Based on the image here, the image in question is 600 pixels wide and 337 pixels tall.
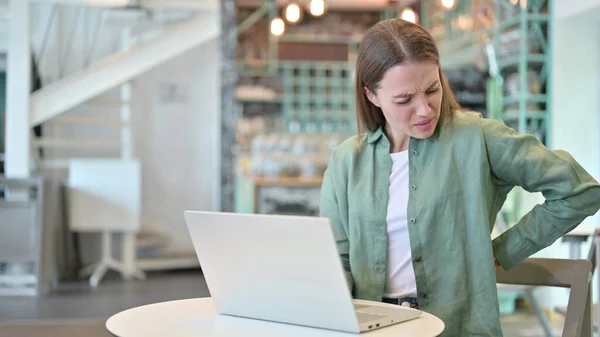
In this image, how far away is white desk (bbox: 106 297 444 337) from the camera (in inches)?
67.5

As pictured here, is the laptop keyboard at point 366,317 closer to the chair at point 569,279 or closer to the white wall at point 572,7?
the chair at point 569,279

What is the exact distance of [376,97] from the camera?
2094 mm

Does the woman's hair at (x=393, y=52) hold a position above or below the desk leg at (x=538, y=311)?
above

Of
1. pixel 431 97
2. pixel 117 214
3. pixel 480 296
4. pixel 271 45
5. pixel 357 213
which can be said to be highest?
pixel 271 45

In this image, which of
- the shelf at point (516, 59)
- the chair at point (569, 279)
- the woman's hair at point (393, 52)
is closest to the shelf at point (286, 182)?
the shelf at point (516, 59)

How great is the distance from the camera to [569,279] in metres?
2.23

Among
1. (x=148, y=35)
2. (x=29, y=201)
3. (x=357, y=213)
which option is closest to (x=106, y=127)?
(x=148, y=35)

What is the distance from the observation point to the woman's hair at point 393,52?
198 centimetres

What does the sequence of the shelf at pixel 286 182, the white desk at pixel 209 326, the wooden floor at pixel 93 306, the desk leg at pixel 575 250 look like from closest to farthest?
the white desk at pixel 209 326
the desk leg at pixel 575 250
the wooden floor at pixel 93 306
the shelf at pixel 286 182

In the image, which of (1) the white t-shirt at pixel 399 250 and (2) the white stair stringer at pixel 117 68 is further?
(2) the white stair stringer at pixel 117 68

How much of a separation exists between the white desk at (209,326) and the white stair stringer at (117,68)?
7.03m

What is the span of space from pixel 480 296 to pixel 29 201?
6525mm

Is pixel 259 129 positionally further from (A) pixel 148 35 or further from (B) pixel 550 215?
(B) pixel 550 215

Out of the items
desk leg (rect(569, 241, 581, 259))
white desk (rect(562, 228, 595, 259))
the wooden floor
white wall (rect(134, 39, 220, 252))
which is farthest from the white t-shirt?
white wall (rect(134, 39, 220, 252))
